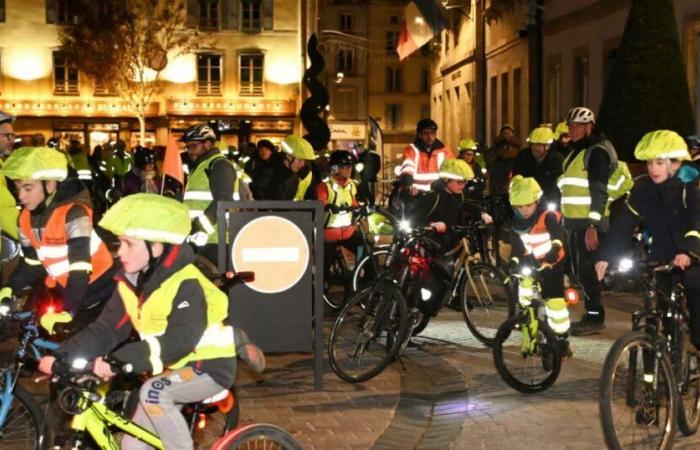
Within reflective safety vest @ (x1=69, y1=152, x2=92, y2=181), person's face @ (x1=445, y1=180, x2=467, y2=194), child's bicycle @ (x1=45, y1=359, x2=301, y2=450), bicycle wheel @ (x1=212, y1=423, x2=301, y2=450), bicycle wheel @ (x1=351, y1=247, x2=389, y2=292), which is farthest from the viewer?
reflective safety vest @ (x1=69, y1=152, x2=92, y2=181)

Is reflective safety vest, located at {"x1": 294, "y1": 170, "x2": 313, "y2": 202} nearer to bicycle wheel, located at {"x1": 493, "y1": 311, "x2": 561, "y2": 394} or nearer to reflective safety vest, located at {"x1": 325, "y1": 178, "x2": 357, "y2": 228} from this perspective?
reflective safety vest, located at {"x1": 325, "y1": 178, "x2": 357, "y2": 228}

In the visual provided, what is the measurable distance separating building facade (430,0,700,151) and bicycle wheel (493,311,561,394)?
13.2 meters

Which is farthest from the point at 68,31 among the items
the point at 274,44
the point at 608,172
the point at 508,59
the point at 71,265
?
the point at 71,265

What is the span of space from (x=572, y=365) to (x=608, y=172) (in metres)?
2.87

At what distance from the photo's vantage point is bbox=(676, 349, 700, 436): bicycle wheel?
7508 mm

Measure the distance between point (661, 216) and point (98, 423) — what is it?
418 cm

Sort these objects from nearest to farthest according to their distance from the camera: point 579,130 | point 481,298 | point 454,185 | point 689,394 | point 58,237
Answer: point 58,237 < point 689,394 < point 481,298 < point 454,185 < point 579,130

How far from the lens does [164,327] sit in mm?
5148

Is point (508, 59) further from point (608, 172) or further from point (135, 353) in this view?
point (135, 353)

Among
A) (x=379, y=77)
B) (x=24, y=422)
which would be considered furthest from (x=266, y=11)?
(x=24, y=422)

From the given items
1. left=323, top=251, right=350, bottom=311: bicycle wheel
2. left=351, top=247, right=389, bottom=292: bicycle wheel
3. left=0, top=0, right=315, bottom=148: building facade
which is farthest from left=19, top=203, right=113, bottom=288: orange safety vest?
left=0, top=0, right=315, bottom=148: building facade

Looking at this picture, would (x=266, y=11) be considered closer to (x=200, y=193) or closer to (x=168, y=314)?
(x=200, y=193)

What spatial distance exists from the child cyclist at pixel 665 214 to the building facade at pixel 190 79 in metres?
55.9

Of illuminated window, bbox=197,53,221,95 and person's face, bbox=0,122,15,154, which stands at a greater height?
illuminated window, bbox=197,53,221,95
